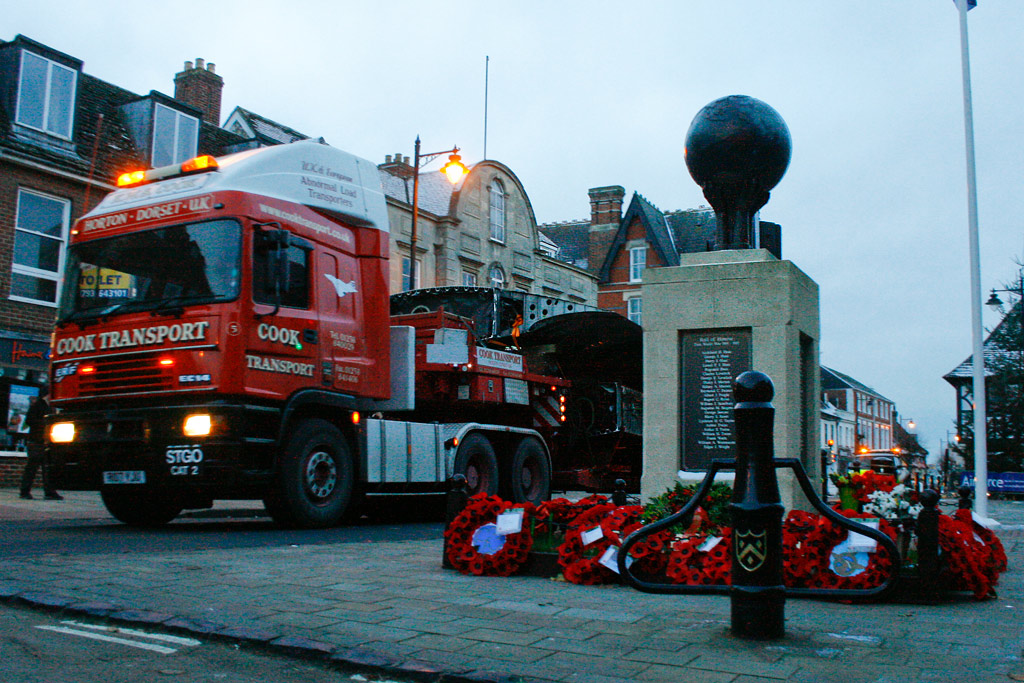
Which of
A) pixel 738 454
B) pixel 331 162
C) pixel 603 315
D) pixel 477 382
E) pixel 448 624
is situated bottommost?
pixel 448 624

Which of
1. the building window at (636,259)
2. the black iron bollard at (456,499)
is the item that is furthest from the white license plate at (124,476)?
the building window at (636,259)

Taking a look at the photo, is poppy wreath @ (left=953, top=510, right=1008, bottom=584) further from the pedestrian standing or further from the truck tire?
the pedestrian standing

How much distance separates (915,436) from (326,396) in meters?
96.9

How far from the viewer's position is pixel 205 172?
9.74 metres

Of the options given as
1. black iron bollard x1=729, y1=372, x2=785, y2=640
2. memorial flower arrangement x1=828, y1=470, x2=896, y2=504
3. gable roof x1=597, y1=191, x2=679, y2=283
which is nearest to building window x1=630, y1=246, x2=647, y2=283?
gable roof x1=597, y1=191, x2=679, y2=283

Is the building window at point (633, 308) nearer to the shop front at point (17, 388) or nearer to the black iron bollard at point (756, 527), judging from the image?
the shop front at point (17, 388)

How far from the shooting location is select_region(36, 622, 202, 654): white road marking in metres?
4.14

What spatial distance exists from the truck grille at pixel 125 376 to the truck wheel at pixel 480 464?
16.2 feet

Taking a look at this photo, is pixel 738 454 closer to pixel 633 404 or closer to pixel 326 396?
pixel 326 396

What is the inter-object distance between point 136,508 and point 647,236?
3888 centimetres

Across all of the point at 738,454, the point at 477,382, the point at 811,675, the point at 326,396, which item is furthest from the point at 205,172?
the point at 811,675

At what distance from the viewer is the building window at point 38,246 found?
59.2 feet

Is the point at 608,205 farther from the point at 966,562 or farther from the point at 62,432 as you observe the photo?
the point at 966,562

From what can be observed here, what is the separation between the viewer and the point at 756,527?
14.0 ft
